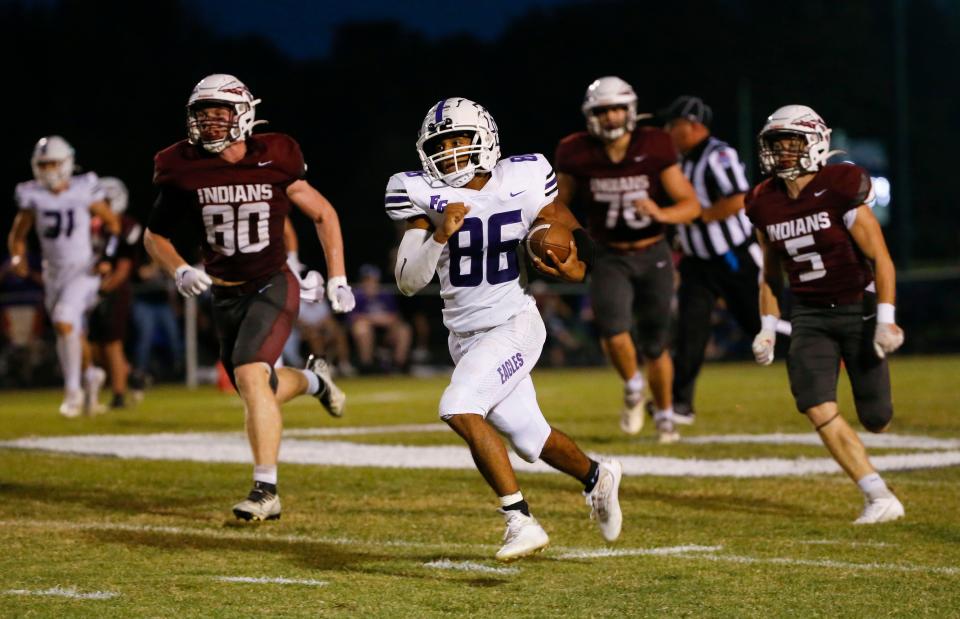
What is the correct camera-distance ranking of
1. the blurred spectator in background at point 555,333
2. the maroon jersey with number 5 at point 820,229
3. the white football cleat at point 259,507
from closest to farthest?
the white football cleat at point 259,507 → the maroon jersey with number 5 at point 820,229 → the blurred spectator in background at point 555,333

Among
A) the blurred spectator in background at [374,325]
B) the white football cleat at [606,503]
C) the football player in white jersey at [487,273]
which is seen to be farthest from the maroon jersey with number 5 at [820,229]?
the blurred spectator in background at [374,325]

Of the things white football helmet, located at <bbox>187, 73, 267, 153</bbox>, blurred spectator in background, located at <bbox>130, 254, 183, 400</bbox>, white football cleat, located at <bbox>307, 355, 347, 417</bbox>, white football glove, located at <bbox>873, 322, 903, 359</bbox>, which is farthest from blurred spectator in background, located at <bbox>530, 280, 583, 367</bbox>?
white football glove, located at <bbox>873, 322, 903, 359</bbox>

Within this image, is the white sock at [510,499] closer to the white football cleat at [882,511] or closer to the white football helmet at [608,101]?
the white football cleat at [882,511]

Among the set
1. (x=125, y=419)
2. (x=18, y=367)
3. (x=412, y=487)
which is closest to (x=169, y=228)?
(x=412, y=487)

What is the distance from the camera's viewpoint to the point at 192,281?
20.4 feet

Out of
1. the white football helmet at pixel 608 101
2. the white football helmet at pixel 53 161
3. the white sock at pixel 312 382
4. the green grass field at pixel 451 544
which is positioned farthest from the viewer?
the white football helmet at pixel 53 161

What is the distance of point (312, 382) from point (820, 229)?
2.45 meters

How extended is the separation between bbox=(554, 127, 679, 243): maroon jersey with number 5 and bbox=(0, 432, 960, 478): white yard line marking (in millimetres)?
1387

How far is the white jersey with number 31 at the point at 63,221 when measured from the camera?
441 inches

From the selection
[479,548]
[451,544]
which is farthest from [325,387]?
[479,548]

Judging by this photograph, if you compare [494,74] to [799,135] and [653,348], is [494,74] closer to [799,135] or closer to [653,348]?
[653,348]

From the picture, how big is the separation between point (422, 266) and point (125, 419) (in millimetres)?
6674

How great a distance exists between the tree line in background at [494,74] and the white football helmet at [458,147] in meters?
30.6

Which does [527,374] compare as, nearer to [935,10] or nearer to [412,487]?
[412,487]
